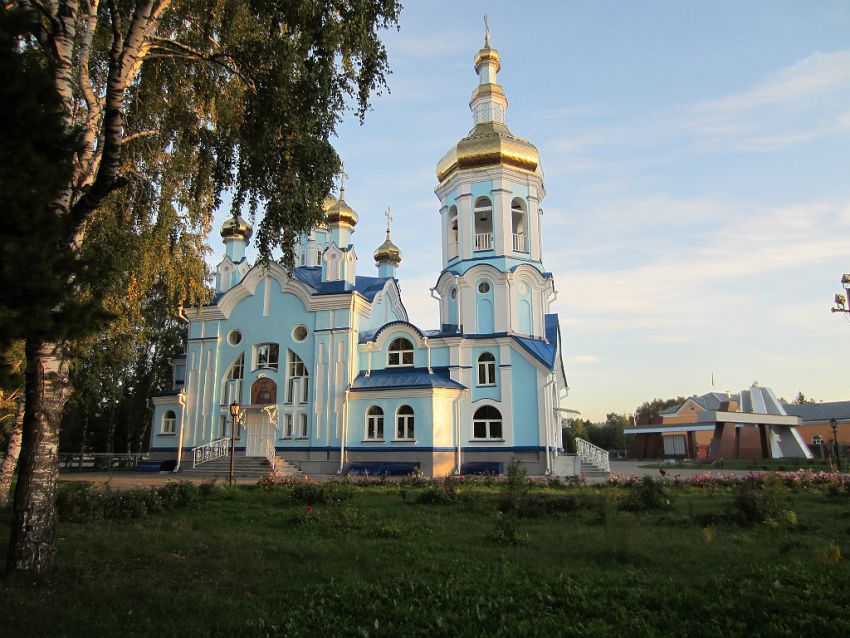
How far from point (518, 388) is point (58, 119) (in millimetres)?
19815

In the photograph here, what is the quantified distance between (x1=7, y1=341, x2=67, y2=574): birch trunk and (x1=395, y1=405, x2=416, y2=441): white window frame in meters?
16.9

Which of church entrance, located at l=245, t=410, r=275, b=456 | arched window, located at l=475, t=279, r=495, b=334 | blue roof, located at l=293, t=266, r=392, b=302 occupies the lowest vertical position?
church entrance, located at l=245, t=410, r=275, b=456

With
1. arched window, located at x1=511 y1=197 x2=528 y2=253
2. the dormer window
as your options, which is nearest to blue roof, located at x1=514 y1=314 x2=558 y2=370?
arched window, located at x1=511 y1=197 x2=528 y2=253

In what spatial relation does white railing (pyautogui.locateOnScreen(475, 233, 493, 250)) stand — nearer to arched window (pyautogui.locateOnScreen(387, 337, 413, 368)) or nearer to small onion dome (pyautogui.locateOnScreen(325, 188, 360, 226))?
arched window (pyautogui.locateOnScreen(387, 337, 413, 368))

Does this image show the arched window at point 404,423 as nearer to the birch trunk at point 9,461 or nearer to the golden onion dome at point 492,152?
the golden onion dome at point 492,152

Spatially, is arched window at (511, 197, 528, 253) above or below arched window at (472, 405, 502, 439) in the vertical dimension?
above

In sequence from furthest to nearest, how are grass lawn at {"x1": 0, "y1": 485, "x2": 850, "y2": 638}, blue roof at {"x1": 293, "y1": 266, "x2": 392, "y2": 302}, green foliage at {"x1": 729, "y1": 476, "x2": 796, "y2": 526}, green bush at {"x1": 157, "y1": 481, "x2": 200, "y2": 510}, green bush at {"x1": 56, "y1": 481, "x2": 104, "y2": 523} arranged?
blue roof at {"x1": 293, "y1": 266, "x2": 392, "y2": 302}
green bush at {"x1": 157, "y1": 481, "x2": 200, "y2": 510}
green bush at {"x1": 56, "y1": 481, "x2": 104, "y2": 523}
green foliage at {"x1": 729, "y1": 476, "x2": 796, "y2": 526}
grass lawn at {"x1": 0, "y1": 485, "x2": 850, "y2": 638}

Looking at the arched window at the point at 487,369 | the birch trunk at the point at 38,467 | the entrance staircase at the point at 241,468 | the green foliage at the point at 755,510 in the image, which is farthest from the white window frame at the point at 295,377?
the birch trunk at the point at 38,467

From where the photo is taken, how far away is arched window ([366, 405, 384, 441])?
923 inches

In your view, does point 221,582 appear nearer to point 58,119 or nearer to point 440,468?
point 58,119

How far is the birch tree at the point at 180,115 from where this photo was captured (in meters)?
6.38

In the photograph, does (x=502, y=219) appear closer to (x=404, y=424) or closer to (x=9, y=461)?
(x=404, y=424)

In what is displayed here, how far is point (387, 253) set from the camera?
30.2 m

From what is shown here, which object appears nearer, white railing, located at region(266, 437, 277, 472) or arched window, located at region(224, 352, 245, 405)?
white railing, located at region(266, 437, 277, 472)
